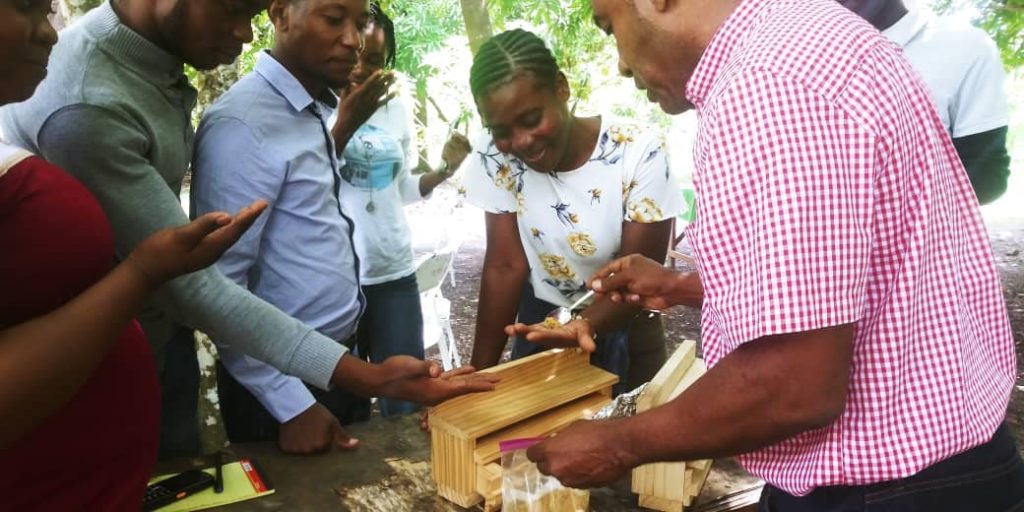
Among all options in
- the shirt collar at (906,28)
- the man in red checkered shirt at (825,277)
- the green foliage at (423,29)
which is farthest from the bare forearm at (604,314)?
the green foliage at (423,29)

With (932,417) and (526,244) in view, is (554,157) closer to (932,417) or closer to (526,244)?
(526,244)

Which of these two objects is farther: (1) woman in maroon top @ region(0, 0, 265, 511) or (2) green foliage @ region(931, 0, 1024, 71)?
(2) green foliage @ region(931, 0, 1024, 71)

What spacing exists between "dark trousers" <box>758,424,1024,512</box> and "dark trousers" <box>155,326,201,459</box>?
1636 mm

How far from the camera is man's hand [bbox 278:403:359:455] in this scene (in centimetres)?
171

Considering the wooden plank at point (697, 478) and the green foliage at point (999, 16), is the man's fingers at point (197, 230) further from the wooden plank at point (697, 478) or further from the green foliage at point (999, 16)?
the green foliage at point (999, 16)

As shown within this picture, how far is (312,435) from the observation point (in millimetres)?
1725

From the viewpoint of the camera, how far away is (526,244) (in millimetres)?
2406

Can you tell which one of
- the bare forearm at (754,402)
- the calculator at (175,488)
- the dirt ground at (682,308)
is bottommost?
the dirt ground at (682,308)

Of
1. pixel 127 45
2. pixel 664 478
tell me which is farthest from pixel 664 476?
pixel 127 45

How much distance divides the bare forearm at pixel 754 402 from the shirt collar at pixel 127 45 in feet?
4.57

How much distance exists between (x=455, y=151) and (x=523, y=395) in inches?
72.4

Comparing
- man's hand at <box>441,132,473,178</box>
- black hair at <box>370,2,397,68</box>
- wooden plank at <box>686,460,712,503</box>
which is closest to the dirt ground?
man's hand at <box>441,132,473,178</box>

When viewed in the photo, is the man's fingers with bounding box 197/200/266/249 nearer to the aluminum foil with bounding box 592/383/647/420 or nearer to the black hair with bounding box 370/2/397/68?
the aluminum foil with bounding box 592/383/647/420

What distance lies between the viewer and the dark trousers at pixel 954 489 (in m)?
0.99
